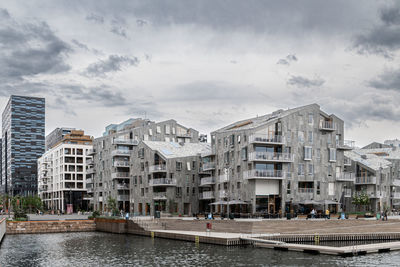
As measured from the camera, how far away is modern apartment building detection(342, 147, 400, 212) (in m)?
96.2

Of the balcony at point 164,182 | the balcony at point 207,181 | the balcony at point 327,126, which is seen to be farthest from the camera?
the balcony at point 164,182

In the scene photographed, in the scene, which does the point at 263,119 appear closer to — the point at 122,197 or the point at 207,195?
the point at 207,195

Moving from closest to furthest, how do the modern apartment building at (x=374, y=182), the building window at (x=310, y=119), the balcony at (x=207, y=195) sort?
the building window at (x=310, y=119), the balcony at (x=207, y=195), the modern apartment building at (x=374, y=182)

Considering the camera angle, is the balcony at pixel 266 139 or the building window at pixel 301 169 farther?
the building window at pixel 301 169

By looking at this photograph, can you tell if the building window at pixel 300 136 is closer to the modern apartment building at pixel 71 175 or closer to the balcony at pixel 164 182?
the balcony at pixel 164 182

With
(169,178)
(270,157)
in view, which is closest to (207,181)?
(169,178)

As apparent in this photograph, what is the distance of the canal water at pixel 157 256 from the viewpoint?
45750 millimetres

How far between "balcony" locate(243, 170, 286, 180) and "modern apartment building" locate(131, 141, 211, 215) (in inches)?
807

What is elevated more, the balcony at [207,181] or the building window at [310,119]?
the building window at [310,119]

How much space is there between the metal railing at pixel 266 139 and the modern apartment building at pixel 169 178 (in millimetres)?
21378

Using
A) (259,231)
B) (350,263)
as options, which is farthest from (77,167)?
(350,263)

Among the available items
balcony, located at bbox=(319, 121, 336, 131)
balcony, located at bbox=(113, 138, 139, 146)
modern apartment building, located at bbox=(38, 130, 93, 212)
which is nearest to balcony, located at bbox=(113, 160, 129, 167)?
balcony, located at bbox=(113, 138, 139, 146)

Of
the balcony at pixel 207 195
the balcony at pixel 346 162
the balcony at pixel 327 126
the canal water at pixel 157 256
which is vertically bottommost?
the canal water at pixel 157 256

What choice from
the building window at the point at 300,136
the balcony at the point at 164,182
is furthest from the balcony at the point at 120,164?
the building window at the point at 300,136
